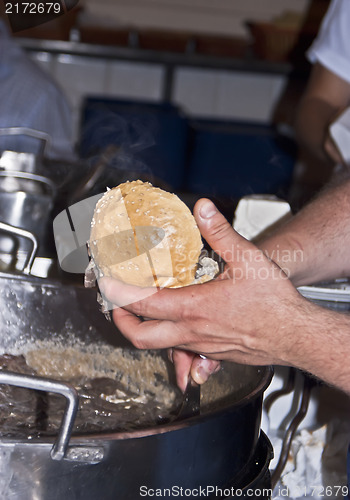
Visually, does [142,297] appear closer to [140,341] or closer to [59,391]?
[140,341]

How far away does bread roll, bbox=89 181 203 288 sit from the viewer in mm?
735

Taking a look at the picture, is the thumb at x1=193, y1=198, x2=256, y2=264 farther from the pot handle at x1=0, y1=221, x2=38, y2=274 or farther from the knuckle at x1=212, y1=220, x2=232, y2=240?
the pot handle at x1=0, y1=221, x2=38, y2=274

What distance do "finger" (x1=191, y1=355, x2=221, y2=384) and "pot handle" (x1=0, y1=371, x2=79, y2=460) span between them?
0.28 m

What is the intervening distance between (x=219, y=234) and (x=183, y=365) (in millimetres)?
275

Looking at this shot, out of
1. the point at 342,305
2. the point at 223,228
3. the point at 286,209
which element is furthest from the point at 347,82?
the point at 223,228

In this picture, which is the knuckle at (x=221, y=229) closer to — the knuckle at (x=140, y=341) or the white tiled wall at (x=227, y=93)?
the knuckle at (x=140, y=341)

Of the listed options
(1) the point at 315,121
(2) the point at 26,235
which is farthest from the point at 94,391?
(1) the point at 315,121

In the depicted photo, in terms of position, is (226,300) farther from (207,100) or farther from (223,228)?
(207,100)

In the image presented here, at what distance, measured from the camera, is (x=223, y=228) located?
0.75 meters

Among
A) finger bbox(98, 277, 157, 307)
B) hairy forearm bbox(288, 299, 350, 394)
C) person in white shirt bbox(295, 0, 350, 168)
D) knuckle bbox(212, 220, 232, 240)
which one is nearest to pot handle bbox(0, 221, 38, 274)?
finger bbox(98, 277, 157, 307)

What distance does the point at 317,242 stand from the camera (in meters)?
1.11

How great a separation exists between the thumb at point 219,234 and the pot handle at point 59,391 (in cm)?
26

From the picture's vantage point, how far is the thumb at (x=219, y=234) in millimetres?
742

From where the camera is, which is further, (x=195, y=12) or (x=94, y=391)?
(x=195, y=12)
